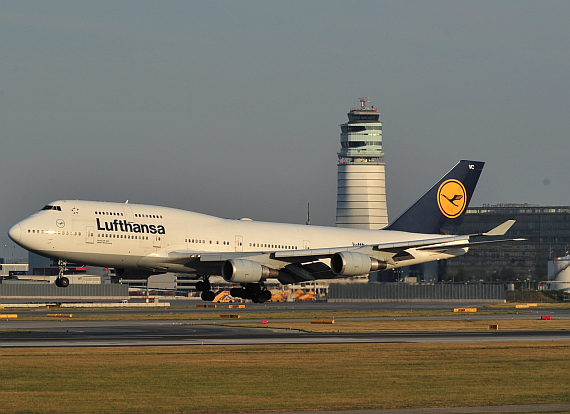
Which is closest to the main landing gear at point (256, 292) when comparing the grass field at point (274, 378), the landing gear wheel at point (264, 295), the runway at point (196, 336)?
the landing gear wheel at point (264, 295)

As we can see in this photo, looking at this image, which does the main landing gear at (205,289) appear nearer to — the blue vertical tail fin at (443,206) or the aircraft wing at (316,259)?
the aircraft wing at (316,259)

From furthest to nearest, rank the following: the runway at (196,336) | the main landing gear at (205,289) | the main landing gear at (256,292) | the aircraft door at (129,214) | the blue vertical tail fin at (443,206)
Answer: the blue vertical tail fin at (443,206) < the main landing gear at (205,289) < the main landing gear at (256,292) < the aircraft door at (129,214) < the runway at (196,336)

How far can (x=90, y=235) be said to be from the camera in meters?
56.2

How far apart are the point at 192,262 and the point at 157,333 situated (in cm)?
1481

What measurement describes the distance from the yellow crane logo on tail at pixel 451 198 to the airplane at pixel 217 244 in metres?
1.46

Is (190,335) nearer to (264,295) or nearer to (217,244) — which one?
(217,244)

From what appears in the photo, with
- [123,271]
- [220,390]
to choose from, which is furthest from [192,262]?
[220,390]

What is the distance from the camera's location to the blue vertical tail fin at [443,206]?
73.5 meters

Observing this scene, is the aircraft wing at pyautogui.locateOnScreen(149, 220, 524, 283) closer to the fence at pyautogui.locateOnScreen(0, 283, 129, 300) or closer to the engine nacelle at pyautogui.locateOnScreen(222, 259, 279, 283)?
the engine nacelle at pyautogui.locateOnScreen(222, 259, 279, 283)

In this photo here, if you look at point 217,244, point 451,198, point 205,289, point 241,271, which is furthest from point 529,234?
point 241,271

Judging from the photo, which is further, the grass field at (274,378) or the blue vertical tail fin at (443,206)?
the blue vertical tail fin at (443,206)

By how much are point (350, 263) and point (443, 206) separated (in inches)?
600

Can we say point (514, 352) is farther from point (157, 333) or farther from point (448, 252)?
point (448, 252)

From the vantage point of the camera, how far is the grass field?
2262cm
